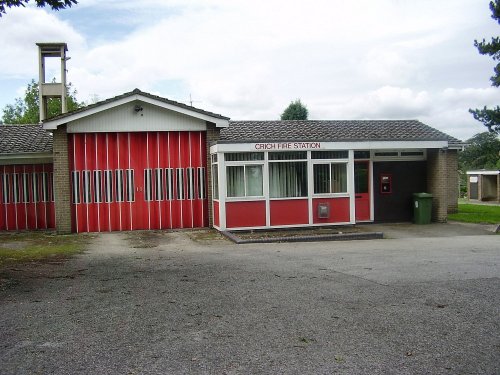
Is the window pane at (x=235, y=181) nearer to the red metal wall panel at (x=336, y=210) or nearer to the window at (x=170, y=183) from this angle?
the window at (x=170, y=183)

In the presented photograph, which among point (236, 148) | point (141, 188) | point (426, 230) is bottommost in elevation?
point (426, 230)

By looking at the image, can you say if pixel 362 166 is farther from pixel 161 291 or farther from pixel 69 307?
pixel 69 307

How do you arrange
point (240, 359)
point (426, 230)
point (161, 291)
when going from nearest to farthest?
point (240, 359), point (161, 291), point (426, 230)

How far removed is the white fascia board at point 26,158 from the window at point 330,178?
8.97 meters

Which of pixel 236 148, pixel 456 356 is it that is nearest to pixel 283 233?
pixel 236 148

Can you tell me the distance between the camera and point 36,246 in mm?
14336

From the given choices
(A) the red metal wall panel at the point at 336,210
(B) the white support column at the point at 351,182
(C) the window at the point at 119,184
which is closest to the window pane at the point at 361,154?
(B) the white support column at the point at 351,182

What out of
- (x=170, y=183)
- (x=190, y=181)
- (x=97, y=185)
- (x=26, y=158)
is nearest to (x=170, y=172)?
(x=170, y=183)

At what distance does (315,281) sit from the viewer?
28.4 ft

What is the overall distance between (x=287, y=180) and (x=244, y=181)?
1409mm

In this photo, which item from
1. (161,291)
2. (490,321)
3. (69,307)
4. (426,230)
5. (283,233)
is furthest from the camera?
(426,230)

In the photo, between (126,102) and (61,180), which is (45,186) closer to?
(61,180)

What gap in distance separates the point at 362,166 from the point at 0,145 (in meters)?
12.7

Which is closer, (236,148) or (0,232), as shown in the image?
(236,148)
